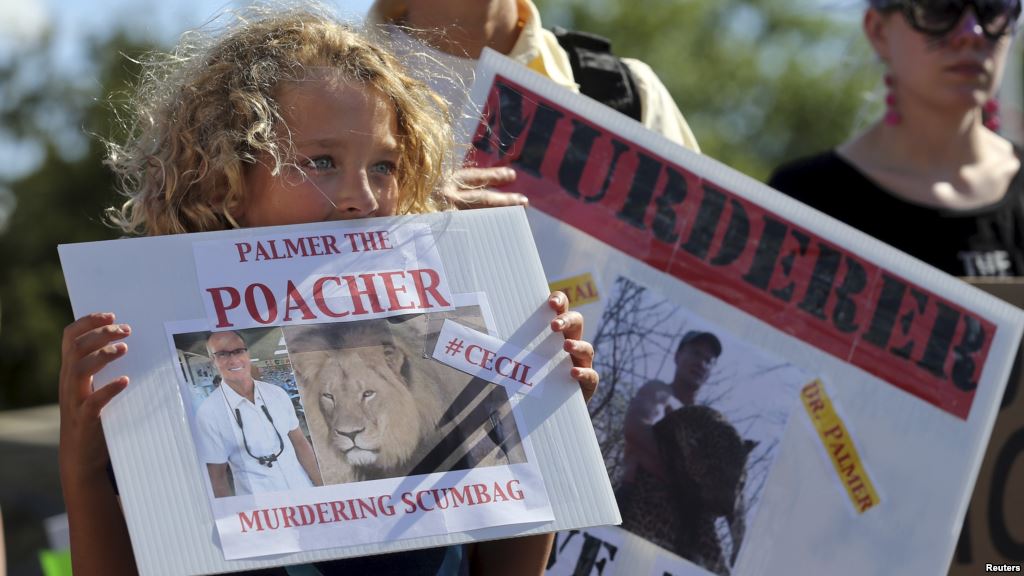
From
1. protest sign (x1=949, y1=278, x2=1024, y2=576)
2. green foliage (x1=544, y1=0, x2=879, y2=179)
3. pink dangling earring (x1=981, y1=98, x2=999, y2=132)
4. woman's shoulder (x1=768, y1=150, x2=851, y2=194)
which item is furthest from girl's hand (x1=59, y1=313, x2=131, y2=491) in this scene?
green foliage (x1=544, y1=0, x2=879, y2=179)

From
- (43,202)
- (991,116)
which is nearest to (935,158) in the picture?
(991,116)

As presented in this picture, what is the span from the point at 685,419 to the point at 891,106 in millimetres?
1286

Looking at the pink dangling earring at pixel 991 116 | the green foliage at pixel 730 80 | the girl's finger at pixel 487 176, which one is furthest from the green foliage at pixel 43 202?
the girl's finger at pixel 487 176

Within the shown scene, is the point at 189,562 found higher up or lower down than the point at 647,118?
lower down

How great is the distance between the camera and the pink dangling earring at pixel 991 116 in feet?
10.4

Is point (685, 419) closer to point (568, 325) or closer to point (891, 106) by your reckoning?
point (568, 325)

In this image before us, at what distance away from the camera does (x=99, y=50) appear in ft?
60.1

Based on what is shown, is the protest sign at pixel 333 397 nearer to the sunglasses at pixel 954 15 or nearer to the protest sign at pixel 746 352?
the protest sign at pixel 746 352

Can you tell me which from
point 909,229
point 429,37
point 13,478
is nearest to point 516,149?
point 429,37

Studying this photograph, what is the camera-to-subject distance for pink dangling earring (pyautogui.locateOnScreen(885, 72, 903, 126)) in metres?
2.88

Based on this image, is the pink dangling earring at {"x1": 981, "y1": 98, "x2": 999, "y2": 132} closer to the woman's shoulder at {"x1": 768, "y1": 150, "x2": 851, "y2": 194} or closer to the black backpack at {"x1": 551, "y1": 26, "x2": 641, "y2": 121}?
the woman's shoulder at {"x1": 768, "y1": 150, "x2": 851, "y2": 194}

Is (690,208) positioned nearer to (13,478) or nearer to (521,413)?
(521,413)

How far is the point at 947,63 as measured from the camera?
279 centimetres

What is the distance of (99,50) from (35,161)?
190 centimetres
